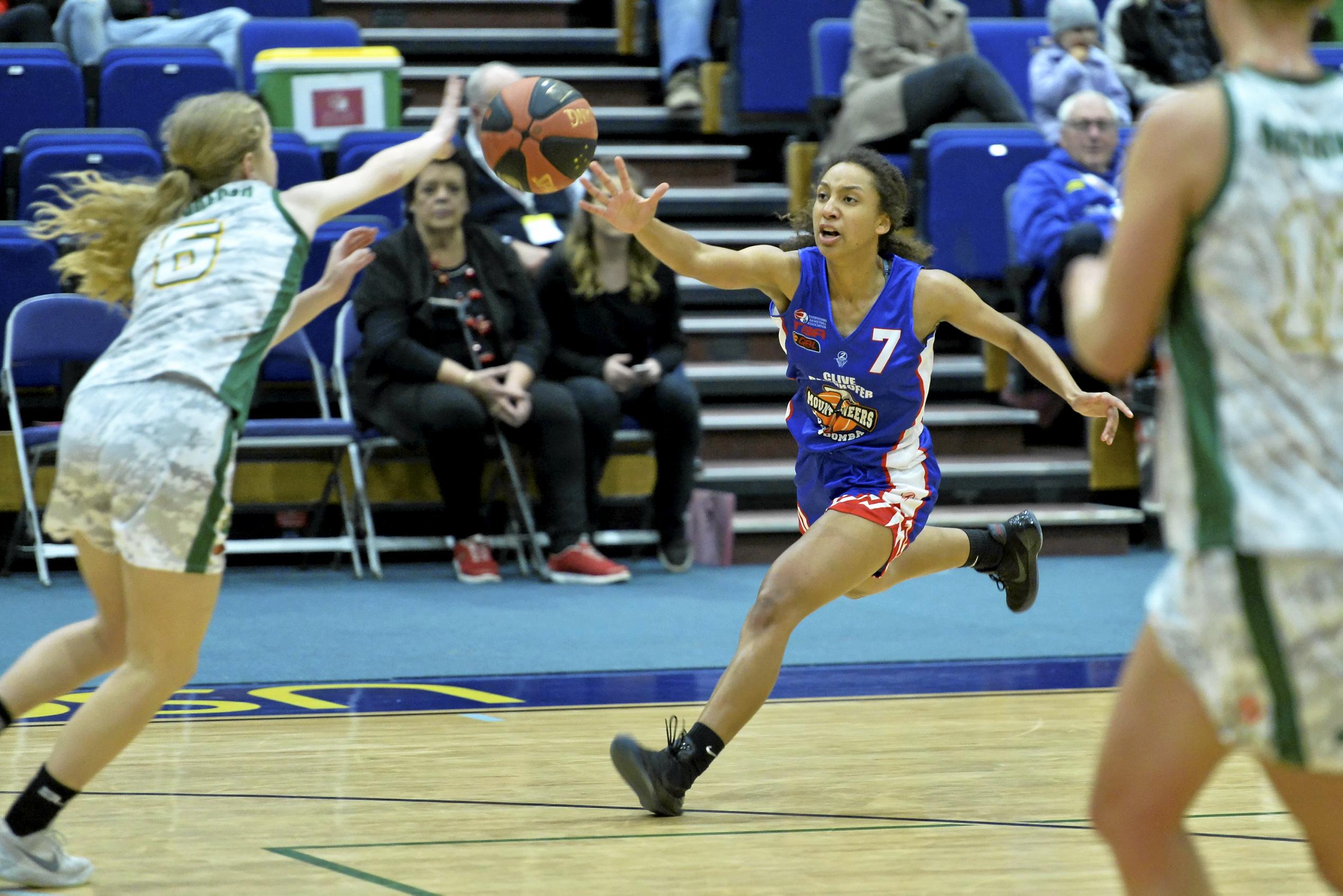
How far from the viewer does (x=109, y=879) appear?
289 cm

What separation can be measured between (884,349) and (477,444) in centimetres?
324

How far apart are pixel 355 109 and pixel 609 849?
5.48 m

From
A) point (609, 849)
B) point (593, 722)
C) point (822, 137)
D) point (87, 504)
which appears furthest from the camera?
point (822, 137)

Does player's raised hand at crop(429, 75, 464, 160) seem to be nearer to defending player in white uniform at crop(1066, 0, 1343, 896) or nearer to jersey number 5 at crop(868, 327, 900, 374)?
jersey number 5 at crop(868, 327, 900, 374)

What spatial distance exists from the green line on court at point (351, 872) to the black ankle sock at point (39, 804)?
1.37 ft

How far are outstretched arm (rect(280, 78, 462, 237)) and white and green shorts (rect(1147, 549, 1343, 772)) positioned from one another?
5.87 ft

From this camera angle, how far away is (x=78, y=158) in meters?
6.83

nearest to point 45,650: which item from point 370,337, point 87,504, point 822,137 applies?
point 87,504

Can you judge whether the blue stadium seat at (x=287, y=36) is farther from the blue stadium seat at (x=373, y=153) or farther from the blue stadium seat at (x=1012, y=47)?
the blue stadium seat at (x=1012, y=47)

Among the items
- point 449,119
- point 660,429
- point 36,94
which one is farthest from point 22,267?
point 449,119

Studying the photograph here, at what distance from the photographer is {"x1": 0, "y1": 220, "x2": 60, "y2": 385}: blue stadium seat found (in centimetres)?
662

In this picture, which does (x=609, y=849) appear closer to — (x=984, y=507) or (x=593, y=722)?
(x=593, y=722)

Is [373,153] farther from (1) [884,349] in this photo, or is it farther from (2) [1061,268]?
(1) [884,349]

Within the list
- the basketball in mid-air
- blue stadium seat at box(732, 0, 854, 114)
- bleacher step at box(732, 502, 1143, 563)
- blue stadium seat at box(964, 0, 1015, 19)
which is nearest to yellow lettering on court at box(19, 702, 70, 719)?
the basketball in mid-air
